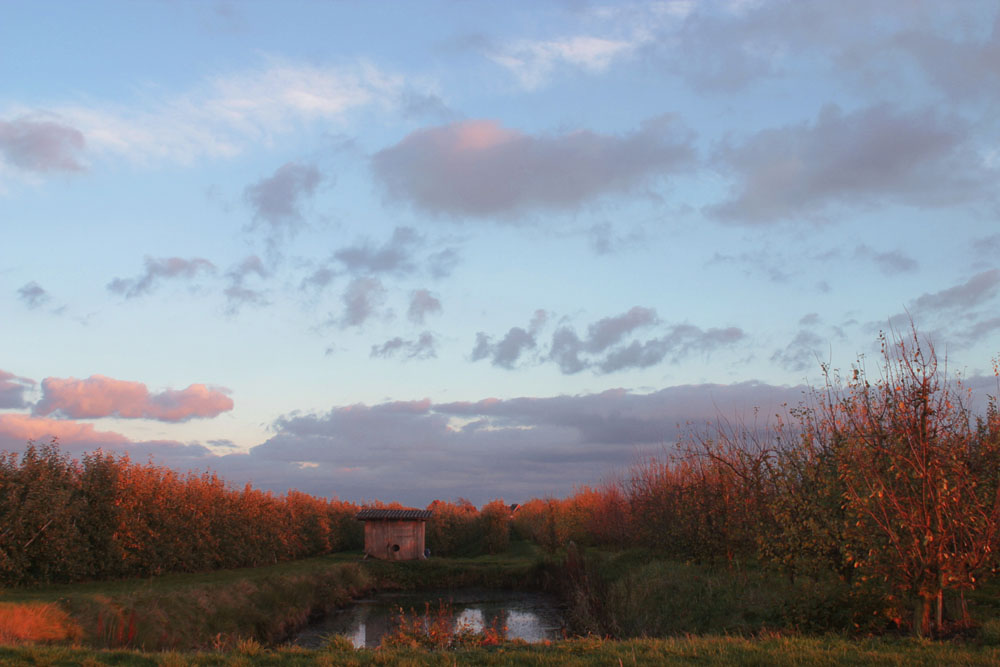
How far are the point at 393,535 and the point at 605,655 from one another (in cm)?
3540

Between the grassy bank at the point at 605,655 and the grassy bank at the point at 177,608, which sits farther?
the grassy bank at the point at 177,608

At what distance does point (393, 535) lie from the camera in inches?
1730

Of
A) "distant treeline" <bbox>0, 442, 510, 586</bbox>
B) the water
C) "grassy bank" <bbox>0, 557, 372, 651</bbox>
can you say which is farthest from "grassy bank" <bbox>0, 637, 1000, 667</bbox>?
"distant treeline" <bbox>0, 442, 510, 586</bbox>

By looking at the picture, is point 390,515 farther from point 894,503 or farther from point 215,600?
point 894,503

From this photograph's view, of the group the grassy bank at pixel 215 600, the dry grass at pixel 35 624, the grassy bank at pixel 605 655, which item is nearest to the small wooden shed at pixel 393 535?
the grassy bank at pixel 215 600

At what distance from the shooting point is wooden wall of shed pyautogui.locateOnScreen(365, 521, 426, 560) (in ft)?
143

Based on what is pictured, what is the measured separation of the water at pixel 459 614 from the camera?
25438 mm

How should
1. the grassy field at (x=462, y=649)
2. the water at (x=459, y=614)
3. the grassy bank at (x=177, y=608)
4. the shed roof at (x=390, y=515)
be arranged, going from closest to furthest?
1. the grassy field at (x=462, y=649)
2. the grassy bank at (x=177, y=608)
3. the water at (x=459, y=614)
4. the shed roof at (x=390, y=515)

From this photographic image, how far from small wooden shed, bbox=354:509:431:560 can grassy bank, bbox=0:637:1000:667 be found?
3305cm

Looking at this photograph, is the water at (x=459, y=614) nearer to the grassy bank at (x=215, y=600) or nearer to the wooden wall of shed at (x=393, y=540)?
the grassy bank at (x=215, y=600)

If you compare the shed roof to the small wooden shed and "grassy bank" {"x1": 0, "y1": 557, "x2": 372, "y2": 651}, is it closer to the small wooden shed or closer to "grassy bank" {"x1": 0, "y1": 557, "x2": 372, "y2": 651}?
the small wooden shed

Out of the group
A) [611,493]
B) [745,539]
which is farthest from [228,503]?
[745,539]

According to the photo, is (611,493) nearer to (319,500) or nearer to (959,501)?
(319,500)

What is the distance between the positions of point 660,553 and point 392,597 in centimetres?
1625
